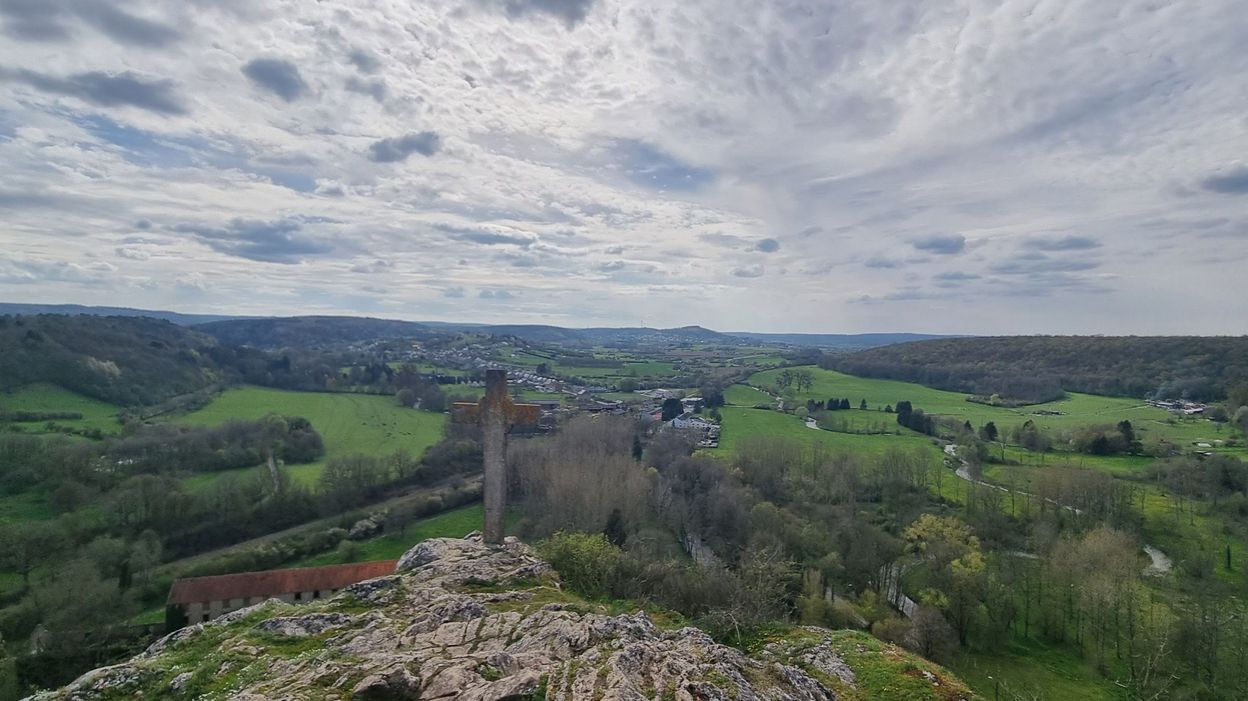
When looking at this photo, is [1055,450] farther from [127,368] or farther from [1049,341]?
[127,368]

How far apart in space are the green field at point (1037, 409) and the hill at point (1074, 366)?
4884mm

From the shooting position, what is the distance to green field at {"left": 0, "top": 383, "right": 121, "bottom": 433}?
68812 millimetres

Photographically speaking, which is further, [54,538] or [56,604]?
[54,538]

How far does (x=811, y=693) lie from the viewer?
14172mm

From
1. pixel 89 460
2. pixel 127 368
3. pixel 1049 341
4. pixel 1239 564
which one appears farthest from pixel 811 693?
pixel 1049 341

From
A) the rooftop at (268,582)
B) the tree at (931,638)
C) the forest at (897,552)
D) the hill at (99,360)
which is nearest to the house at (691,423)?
the forest at (897,552)

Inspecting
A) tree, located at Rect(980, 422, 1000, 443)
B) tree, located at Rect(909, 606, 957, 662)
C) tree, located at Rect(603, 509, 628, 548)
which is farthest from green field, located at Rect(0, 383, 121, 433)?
tree, located at Rect(980, 422, 1000, 443)

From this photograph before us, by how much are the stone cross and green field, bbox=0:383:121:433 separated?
223 ft

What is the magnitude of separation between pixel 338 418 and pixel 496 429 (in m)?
71.9

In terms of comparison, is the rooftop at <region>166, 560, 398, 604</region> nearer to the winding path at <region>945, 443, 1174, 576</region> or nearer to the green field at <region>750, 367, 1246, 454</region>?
the winding path at <region>945, 443, 1174, 576</region>

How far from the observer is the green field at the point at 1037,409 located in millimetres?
74250

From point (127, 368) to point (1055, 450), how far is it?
433 ft

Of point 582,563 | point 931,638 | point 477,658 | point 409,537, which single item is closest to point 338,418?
point 409,537

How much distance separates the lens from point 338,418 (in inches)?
3361
